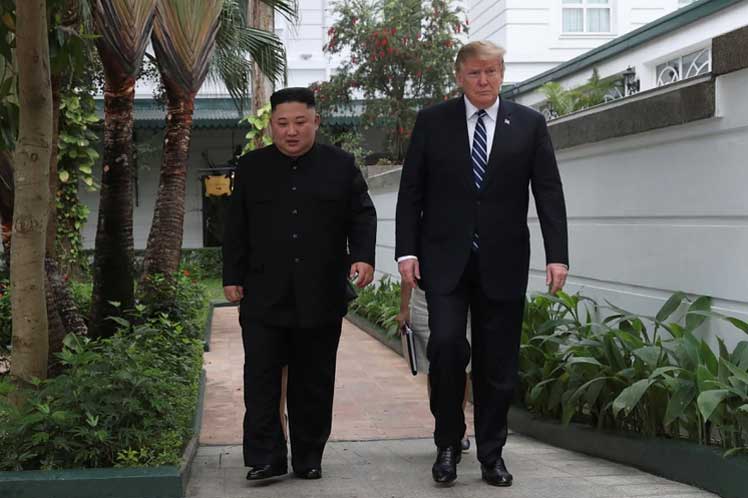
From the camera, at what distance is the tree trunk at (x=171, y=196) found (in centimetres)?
1062

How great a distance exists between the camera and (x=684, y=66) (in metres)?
14.0

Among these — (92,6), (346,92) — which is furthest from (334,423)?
(346,92)

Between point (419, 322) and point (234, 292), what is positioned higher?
point (234, 292)

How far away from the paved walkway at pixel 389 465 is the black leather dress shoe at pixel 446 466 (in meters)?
0.05

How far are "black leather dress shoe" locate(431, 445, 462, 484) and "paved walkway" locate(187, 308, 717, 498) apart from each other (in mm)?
48

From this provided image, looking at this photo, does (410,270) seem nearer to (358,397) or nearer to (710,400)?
(710,400)

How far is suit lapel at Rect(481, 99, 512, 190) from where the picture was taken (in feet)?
15.1

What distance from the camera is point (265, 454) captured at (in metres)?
4.71

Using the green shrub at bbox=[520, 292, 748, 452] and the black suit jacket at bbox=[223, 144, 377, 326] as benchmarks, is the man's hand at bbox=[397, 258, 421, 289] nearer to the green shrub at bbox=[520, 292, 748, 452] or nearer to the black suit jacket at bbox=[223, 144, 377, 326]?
the black suit jacket at bbox=[223, 144, 377, 326]

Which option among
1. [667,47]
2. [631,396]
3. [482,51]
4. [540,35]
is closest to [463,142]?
[482,51]

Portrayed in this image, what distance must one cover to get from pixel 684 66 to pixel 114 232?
8.76m

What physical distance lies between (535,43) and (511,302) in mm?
16871

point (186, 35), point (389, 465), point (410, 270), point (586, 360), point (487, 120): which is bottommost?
point (389, 465)

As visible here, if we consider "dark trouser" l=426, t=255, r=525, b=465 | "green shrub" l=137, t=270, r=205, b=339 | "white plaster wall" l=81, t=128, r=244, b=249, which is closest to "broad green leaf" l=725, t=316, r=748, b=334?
"dark trouser" l=426, t=255, r=525, b=465
